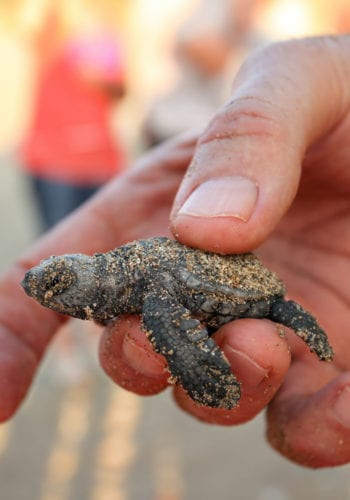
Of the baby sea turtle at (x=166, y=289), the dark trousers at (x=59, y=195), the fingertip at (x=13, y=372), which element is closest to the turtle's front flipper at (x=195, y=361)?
the baby sea turtle at (x=166, y=289)

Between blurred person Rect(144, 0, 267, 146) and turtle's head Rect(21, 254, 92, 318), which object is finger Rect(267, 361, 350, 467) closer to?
turtle's head Rect(21, 254, 92, 318)

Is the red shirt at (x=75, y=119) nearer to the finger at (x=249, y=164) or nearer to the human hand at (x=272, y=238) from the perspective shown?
the human hand at (x=272, y=238)

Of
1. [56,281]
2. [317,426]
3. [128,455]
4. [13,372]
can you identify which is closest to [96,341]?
[128,455]

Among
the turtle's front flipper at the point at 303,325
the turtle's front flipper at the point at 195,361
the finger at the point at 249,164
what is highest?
the finger at the point at 249,164

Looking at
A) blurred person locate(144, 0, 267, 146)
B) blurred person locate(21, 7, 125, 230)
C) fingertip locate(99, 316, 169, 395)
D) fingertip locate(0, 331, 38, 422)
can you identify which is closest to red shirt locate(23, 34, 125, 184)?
blurred person locate(21, 7, 125, 230)

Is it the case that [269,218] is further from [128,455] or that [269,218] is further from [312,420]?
[128,455]

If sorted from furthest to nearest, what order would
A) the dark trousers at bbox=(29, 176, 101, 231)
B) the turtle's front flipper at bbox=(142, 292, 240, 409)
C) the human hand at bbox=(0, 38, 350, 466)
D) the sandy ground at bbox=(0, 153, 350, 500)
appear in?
1. the dark trousers at bbox=(29, 176, 101, 231)
2. the sandy ground at bbox=(0, 153, 350, 500)
3. the human hand at bbox=(0, 38, 350, 466)
4. the turtle's front flipper at bbox=(142, 292, 240, 409)
